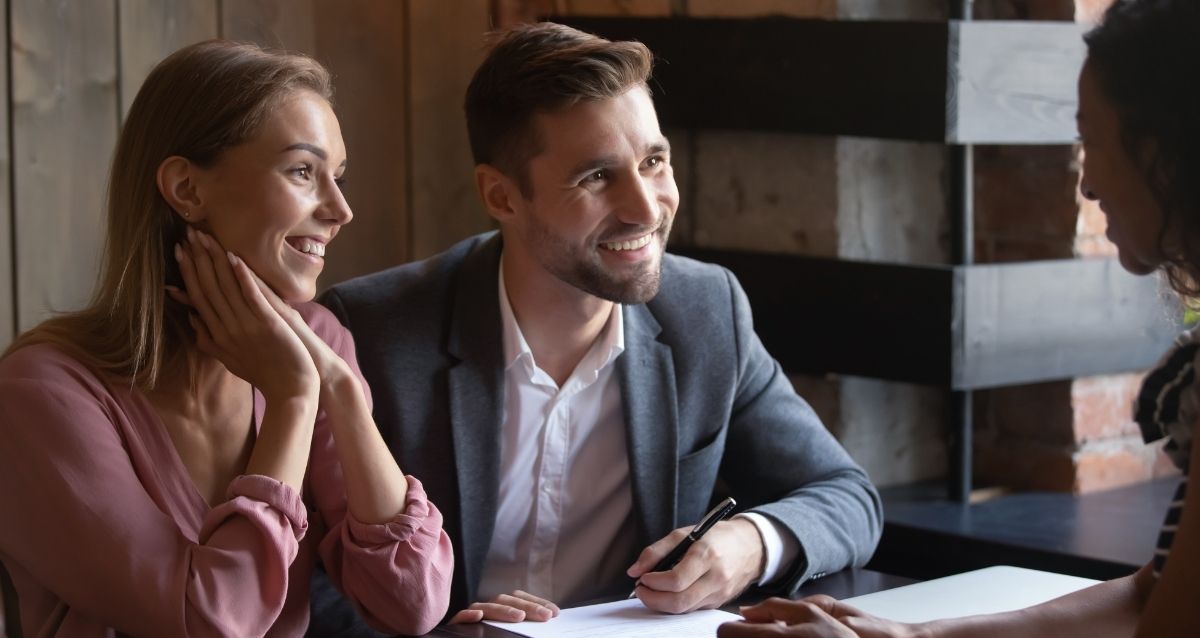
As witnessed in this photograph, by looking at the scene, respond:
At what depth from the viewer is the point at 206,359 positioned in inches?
67.2

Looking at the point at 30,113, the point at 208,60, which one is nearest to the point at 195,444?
the point at 208,60

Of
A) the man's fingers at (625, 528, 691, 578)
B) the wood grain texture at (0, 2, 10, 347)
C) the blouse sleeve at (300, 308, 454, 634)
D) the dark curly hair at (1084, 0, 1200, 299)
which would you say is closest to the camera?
the dark curly hair at (1084, 0, 1200, 299)

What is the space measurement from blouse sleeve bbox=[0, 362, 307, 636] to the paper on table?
10.3 inches

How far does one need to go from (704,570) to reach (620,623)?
5.6 inches

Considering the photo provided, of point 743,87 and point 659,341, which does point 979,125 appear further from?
point 659,341

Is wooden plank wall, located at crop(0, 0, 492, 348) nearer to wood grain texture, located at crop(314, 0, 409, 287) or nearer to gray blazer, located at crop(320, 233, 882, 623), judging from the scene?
wood grain texture, located at crop(314, 0, 409, 287)

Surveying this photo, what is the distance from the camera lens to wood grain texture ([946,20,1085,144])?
2.42 meters

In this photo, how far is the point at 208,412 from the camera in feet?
5.52

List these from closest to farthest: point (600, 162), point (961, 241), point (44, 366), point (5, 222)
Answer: point (44, 366) < point (600, 162) < point (5, 222) < point (961, 241)

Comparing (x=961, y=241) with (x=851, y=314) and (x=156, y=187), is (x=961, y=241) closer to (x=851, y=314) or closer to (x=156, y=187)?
(x=851, y=314)

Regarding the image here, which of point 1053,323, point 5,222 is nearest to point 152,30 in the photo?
point 5,222

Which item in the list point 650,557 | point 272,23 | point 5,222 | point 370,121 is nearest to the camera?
point 650,557

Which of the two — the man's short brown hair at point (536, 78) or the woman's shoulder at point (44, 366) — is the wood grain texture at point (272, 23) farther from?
the woman's shoulder at point (44, 366)

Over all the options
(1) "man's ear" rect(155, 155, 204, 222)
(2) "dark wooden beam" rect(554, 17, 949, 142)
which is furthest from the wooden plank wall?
(1) "man's ear" rect(155, 155, 204, 222)
